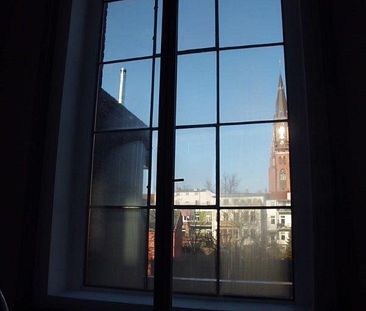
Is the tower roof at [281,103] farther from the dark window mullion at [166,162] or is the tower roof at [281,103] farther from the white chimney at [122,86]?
the white chimney at [122,86]

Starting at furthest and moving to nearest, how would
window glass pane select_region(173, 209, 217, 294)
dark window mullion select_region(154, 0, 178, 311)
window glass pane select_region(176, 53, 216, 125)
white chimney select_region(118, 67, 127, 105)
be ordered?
white chimney select_region(118, 67, 127, 105) → window glass pane select_region(176, 53, 216, 125) → window glass pane select_region(173, 209, 217, 294) → dark window mullion select_region(154, 0, 178, 311)

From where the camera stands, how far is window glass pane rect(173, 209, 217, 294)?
129 centimetres

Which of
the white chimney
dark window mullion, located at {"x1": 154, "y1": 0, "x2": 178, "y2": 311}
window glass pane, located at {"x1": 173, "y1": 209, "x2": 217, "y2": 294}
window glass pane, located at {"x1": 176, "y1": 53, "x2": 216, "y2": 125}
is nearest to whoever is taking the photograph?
dark window mullion, located at {"x1": 154, "y1": 0, "x2": 178, "y2": 311}

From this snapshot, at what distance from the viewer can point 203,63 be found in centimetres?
145

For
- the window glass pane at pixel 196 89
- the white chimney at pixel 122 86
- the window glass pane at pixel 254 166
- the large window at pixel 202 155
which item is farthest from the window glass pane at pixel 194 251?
the white chimney at pixel 122 86

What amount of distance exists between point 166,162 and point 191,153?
0.49ft

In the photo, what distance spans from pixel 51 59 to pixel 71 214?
0.65m

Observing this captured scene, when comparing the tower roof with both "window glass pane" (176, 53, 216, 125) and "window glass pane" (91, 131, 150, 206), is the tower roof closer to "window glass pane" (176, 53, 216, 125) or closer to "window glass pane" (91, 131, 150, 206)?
"window glass pane" (176, 53, 216, 125)

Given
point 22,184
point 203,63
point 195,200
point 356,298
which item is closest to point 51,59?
point 22,184

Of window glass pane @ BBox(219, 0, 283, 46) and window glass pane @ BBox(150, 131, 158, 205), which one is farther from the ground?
window glass pane @ BBox(219, 0, 283, 46)

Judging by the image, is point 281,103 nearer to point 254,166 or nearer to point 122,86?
point 254,166

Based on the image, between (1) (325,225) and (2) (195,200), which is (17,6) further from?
(1) (325,225)

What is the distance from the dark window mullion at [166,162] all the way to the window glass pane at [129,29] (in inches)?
7.3

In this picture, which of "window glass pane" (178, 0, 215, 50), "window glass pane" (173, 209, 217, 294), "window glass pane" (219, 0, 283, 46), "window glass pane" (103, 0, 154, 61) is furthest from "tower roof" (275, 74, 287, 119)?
"window glass pane" (103, 0, 154, 61)
